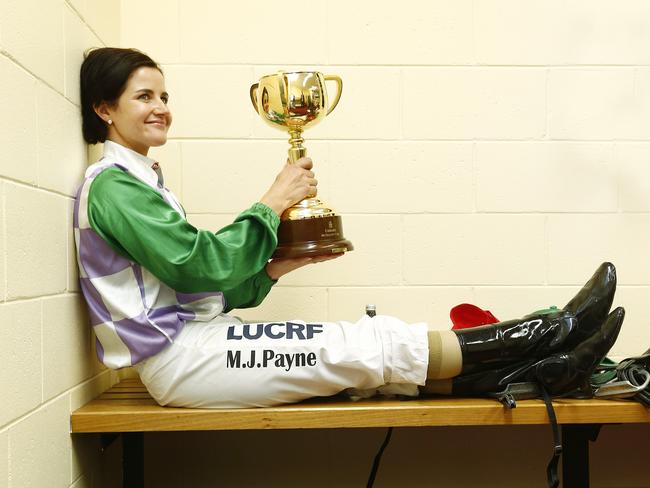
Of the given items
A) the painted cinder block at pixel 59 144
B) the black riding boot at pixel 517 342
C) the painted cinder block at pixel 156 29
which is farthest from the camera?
the painted cinder block at pixel 156 29

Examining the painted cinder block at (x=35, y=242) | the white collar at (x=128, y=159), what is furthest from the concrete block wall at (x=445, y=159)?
the painted cinder block at (x=35, y=242)

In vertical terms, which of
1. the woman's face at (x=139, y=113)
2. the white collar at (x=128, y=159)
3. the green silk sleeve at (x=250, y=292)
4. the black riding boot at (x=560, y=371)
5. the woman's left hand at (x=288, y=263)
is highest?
the woman's face at (x=139, y=113)

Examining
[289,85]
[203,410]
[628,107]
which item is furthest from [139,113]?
[628,107]

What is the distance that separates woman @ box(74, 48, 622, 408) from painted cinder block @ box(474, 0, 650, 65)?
84 cm

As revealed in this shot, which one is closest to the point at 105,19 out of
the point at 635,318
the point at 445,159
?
the point at 445,159

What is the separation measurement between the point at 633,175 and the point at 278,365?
50.2 inches

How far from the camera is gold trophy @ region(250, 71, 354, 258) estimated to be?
1.69 meters

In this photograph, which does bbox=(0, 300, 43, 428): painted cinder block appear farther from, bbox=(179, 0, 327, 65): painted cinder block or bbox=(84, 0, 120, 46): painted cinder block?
bbox=(179, 0, 327, 65): painted cinder block

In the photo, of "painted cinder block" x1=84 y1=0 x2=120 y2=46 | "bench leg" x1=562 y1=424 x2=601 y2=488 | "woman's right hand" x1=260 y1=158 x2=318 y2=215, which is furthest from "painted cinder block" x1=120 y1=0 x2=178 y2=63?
"bench leg" x1=562 y1=424 x2=601 y2=488

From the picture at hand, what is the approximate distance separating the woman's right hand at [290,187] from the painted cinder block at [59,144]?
0.43 metres

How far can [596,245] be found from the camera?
7.09 feet

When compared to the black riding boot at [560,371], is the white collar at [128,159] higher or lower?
higher

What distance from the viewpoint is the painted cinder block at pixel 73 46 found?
5.30 ft

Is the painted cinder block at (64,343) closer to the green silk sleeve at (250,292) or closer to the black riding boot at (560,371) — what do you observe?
the green silk sleeve at (250,292)
